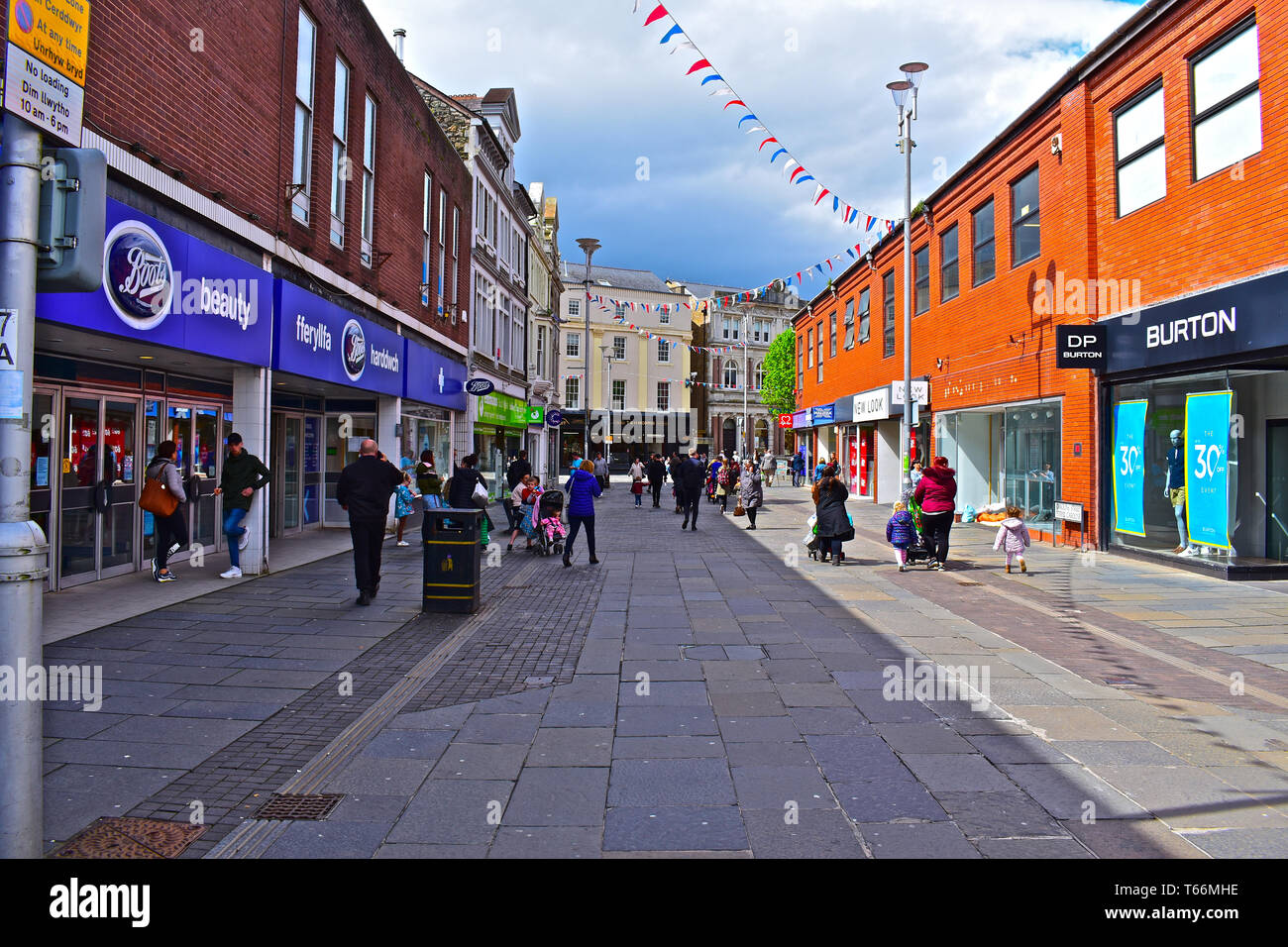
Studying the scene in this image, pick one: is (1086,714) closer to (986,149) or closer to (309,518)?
(309,518)

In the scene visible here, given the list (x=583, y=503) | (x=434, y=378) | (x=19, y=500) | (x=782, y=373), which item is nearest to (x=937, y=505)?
(x=583, y=503)

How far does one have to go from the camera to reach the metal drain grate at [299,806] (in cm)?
399

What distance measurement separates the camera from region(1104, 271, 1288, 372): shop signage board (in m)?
9.85

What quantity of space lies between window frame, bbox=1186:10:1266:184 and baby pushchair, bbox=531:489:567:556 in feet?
33.9

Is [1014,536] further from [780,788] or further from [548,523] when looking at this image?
[780,788]

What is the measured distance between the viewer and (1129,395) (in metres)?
13.3

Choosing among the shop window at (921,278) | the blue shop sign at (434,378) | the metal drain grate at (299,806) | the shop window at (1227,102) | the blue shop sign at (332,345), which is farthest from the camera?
the shop window at (921,278)

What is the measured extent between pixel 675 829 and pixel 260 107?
1063 cm

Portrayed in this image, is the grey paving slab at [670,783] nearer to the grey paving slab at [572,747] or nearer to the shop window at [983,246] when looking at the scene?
the grey paving slab at [572,747]

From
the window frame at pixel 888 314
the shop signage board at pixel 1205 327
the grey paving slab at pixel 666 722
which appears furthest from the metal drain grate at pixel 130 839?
the window frame at pixel 888 314

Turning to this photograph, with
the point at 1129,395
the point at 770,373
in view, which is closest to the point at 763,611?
the point at 1129,395

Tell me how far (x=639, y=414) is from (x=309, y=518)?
48313 mm

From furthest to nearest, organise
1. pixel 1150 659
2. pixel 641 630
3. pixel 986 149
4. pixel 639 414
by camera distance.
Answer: pixel 639 414 < pixel 986 149 < pixel 641 630 < pixel 1150 659

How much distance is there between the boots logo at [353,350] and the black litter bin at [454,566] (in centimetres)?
592
